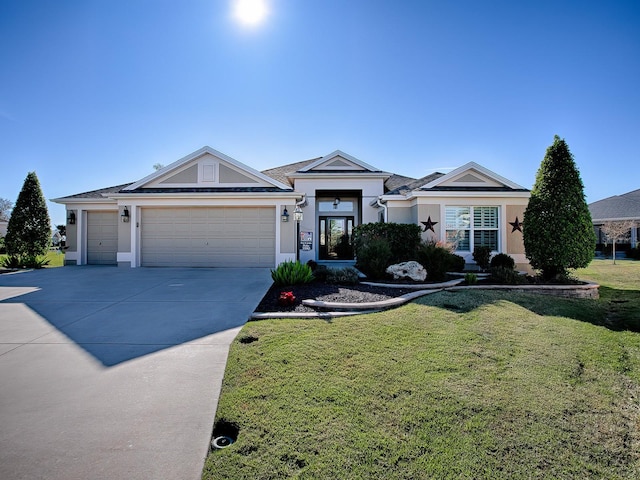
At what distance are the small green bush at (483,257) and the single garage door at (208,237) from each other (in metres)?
8.01

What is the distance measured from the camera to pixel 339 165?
16.3 meters

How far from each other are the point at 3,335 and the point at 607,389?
7.85 meters

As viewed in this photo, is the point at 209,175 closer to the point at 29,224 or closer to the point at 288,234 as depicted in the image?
the point at 288,234

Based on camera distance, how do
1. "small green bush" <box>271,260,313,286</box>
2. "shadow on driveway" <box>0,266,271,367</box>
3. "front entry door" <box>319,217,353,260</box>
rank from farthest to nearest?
"front entry door" <box>319,217,353,260</box>, "small green bush" <box>271,260,313,286</box>, "shadow on driveway" <box>0,266,271,367</box>

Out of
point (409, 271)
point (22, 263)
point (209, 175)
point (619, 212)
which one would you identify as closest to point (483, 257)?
point (409, 271)

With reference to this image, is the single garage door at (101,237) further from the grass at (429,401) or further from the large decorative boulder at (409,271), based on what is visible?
the large decorative boulder at (409,271)

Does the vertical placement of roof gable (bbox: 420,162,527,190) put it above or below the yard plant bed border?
above

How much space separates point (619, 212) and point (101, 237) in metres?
38.0

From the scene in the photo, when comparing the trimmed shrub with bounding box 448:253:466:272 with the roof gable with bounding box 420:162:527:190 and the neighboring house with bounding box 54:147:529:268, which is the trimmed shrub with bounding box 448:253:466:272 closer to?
the neighboring house with bounding box 54:147:529:268

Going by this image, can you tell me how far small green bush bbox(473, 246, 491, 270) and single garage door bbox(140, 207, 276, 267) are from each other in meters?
8.01

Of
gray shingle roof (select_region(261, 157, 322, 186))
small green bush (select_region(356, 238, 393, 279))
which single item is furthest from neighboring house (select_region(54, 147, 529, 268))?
gray shingle roof (select_region(261, 157, 322, 186))

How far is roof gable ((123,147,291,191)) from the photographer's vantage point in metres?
13.0

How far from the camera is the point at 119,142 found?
14.8 metres

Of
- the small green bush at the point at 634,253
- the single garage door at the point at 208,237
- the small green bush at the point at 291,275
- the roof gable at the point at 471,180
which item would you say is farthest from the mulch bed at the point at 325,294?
the small green bush at the point at 634,253
